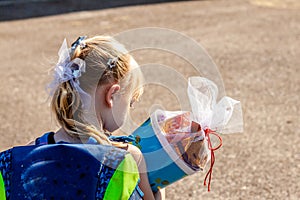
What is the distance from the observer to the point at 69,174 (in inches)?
93.7

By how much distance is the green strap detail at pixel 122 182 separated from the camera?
2.36m

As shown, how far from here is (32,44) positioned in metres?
7.82

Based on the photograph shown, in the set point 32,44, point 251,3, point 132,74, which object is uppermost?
point 132,74

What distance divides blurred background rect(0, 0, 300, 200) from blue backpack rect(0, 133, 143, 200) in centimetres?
40

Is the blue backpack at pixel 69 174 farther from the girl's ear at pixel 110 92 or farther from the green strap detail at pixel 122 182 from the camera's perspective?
the girl's ear at pixel 110 92

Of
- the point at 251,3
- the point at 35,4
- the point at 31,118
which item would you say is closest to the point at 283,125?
the point at 31,118

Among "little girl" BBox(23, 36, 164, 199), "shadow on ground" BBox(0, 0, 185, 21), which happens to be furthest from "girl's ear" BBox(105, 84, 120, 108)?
"shadow on ground" BBox(0, 0, 185, 21)

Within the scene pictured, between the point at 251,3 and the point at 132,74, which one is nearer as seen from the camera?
the point at 132,74

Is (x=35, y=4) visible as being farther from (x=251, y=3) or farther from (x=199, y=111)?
(x=199, y=111)

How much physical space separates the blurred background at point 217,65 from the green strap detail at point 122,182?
501 millimetres

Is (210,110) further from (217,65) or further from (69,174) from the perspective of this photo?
(217,65)

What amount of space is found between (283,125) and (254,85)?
1.01 m

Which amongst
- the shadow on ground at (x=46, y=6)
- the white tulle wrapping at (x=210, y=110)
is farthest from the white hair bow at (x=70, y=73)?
the shadow on ground at (x=46, y=6)

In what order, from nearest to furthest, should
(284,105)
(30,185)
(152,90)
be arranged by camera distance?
(30,185)
(284,105)
(152,90)
